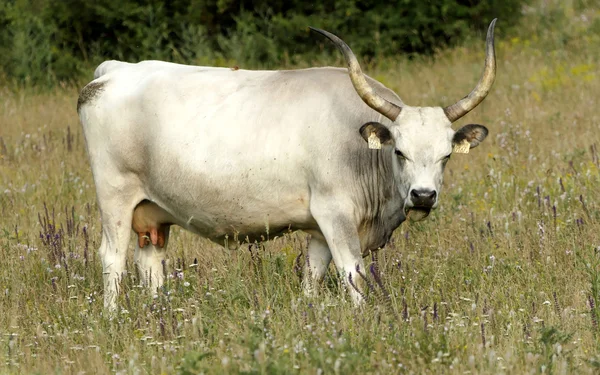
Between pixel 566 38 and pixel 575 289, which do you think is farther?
pixel 566 38

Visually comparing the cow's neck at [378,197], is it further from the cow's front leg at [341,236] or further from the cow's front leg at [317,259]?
the cow's front leg at [317,259]

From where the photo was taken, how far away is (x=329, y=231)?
21.0 ft

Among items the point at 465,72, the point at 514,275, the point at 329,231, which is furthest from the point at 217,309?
the point at 465,72

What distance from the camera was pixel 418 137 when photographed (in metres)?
6.12

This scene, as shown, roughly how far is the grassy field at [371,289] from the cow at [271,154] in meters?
0.31

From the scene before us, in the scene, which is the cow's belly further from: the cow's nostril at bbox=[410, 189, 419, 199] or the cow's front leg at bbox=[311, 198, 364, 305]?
the cow's nostril at bbox=[410, 189, 419, 199]

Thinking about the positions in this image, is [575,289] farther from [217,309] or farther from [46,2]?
[46,2]

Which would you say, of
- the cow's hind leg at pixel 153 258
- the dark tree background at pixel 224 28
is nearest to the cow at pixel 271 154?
the cow's hind leg at pixel 153 258

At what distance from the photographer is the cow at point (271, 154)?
630 cm

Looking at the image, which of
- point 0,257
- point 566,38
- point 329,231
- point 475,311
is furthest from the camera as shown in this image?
point 566,38

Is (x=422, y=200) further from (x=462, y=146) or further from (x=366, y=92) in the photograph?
(x=366, y=92)

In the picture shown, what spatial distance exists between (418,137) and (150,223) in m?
2.35

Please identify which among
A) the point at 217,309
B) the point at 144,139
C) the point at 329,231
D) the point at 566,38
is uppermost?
the point at 566,38

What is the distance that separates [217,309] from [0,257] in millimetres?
2273
